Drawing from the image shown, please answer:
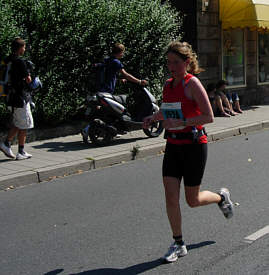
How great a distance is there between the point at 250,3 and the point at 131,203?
35.6 ft

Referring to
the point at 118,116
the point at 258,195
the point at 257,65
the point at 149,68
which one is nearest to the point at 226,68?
the point at 257,65

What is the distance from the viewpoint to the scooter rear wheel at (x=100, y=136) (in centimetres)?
966

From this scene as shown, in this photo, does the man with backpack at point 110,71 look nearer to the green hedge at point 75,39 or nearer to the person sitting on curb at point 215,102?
the green hedge at point 75,39

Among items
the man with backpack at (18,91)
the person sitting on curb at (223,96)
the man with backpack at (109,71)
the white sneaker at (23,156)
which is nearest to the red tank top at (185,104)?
the man with backpack at (18,91)

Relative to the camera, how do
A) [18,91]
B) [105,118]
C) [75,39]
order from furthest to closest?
[75,39], [105,118], [18,91]

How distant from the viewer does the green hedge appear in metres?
10.1

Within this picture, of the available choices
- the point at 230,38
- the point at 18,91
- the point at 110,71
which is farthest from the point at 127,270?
the point at 230,38

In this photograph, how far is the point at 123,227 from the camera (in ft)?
17.1

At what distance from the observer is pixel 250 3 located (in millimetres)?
15383

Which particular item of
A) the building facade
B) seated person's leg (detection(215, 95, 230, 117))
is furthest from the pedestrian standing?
the building facade

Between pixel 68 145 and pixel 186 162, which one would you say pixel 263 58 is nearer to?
pixel 68 145

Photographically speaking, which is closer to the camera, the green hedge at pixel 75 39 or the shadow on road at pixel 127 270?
the shadow on road at pixel 127 270

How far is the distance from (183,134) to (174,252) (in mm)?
943

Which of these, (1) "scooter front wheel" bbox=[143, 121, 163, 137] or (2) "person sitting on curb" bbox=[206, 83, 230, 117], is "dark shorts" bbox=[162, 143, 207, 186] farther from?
(2) "person sitting on curb" bbox=[206, 83, 230, 117]
